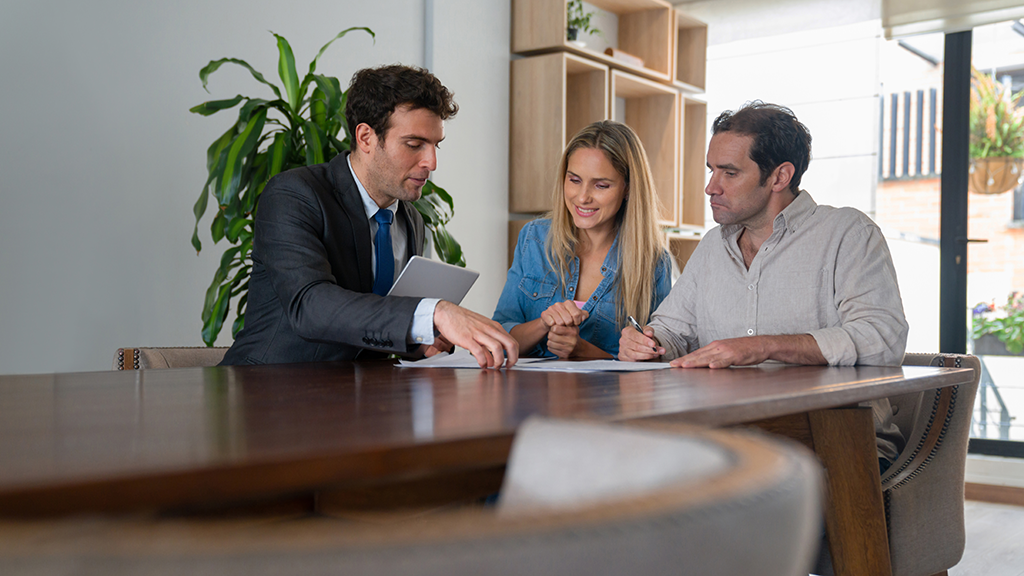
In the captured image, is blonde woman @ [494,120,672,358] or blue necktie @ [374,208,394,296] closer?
blue necktie @ [374,208,394,296]

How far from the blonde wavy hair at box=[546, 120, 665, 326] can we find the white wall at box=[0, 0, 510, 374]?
1.40 m

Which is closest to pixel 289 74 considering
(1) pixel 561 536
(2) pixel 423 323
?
(2) pixel 423 323

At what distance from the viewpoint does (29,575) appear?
20 cm

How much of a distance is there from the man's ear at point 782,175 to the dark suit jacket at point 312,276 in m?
1.01

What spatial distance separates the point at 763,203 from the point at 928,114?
332 centimetres

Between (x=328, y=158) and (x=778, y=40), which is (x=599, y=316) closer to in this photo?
(x=328, y=158)

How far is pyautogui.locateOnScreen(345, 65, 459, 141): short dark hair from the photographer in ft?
7.47

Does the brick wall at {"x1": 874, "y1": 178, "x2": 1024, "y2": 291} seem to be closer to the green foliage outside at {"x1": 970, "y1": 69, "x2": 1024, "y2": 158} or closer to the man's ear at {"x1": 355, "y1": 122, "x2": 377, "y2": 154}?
the green foliage outside at {"x1": 970, "y1": 69, "x2": 1024, "y2": 158}

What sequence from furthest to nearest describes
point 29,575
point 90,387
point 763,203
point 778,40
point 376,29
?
point 778,40
point 376,29
point 763,203
point 90,387
point 29,575

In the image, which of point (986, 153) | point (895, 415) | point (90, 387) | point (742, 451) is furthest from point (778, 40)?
point (742, 451)

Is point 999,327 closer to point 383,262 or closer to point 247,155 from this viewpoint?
point 383,262

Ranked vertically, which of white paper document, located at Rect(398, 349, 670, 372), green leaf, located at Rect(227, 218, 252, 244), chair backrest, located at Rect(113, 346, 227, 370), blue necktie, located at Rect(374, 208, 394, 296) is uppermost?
green leaf, located at Rect(227, 218, 252, 244)

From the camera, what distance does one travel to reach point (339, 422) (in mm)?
755

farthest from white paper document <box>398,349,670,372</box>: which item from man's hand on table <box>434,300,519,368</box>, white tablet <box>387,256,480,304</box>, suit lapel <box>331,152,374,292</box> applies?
suit lapel <box>331,152,374,292</box>
